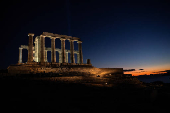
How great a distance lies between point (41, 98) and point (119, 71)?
26.1 m

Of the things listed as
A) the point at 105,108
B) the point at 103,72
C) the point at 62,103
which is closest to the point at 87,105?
the point at 105,108

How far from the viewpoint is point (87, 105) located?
9.03 meters

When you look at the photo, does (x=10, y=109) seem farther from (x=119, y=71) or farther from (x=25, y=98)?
(x=119, y=71)

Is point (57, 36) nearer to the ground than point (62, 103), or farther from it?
farther from it

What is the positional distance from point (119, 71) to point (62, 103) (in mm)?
25577

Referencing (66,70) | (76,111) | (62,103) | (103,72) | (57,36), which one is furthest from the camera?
(57,36)

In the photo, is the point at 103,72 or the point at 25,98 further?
the point at 103,72

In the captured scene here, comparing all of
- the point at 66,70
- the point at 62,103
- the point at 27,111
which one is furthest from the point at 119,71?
the point at 27,111

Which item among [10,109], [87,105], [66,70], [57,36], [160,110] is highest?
[57,36]

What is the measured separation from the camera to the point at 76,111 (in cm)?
773

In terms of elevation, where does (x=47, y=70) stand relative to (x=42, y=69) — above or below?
below

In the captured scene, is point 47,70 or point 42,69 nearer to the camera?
point 42,69

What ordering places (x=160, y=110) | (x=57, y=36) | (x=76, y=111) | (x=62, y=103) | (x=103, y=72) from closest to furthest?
(x=76, y=111) → (x=62, y=103) → (x=160, y=110) → (x=103, y=72) → (x=57, y=36)

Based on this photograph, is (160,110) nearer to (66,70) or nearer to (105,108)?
(105,108)
